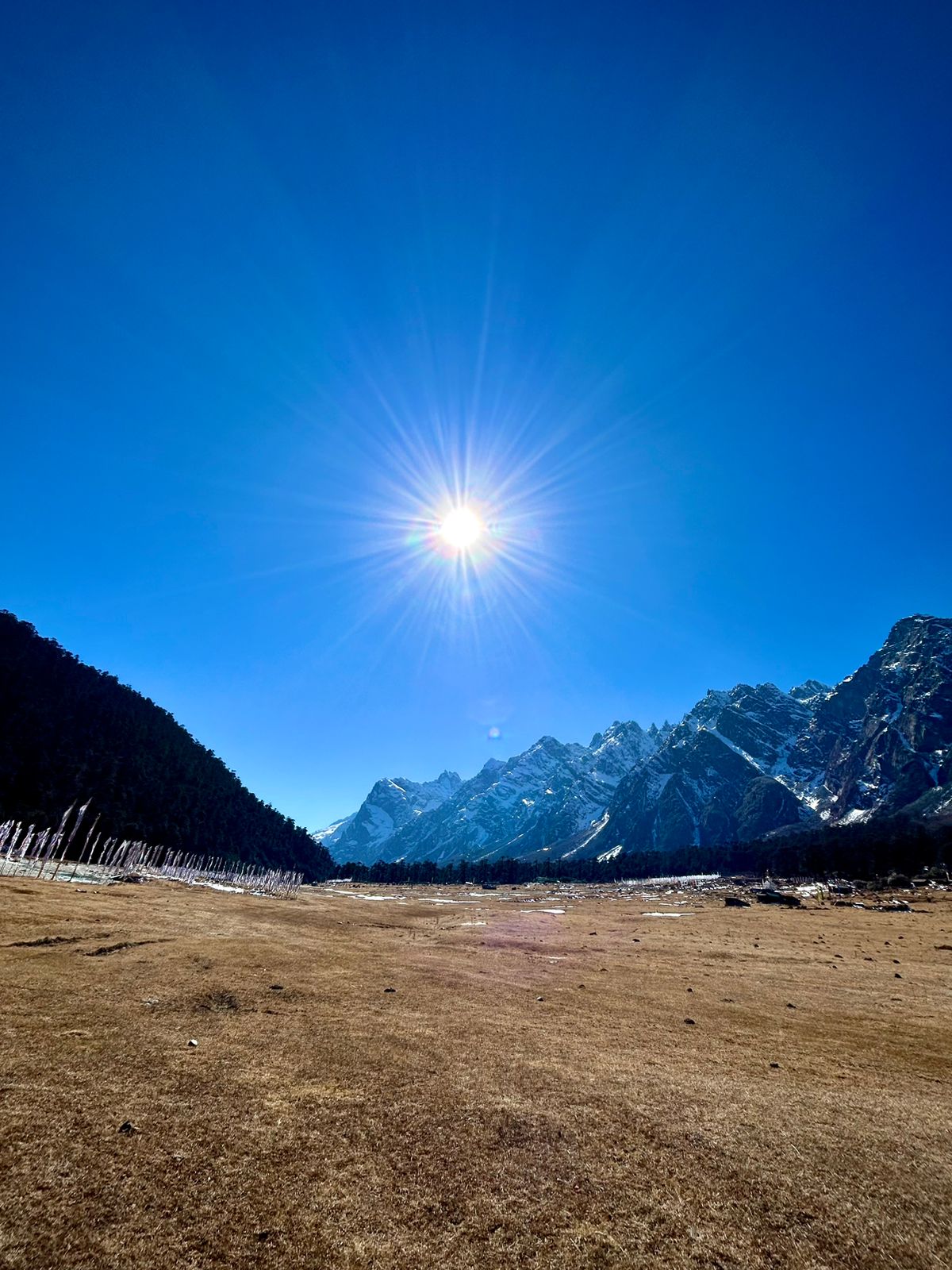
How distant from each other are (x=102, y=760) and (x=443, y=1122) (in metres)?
141

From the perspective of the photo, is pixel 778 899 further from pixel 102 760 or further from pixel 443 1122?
pixel 102 760

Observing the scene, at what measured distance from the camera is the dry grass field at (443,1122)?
248 inches

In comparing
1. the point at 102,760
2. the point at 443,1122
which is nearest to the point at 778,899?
the point at 443,1122

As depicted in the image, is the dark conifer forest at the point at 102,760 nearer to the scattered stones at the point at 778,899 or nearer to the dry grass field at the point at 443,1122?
the dry grass field at the point at 443,1122

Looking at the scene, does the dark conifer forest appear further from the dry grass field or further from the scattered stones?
the scattered stones

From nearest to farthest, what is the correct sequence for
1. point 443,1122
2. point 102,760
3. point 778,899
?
point 443,1122
point 778,899
point 102,760

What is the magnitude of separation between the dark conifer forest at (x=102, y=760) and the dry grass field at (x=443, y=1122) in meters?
111

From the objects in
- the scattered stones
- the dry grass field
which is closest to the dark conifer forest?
the dry grass field

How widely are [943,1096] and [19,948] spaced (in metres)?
25.4

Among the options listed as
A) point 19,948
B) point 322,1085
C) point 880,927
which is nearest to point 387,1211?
point 322,1085

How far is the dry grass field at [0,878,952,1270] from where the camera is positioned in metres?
6.30

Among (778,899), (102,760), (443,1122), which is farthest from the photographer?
(102,760)

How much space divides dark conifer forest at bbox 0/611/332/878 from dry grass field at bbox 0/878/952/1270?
110858 mm

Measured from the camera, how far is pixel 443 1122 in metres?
8.93
